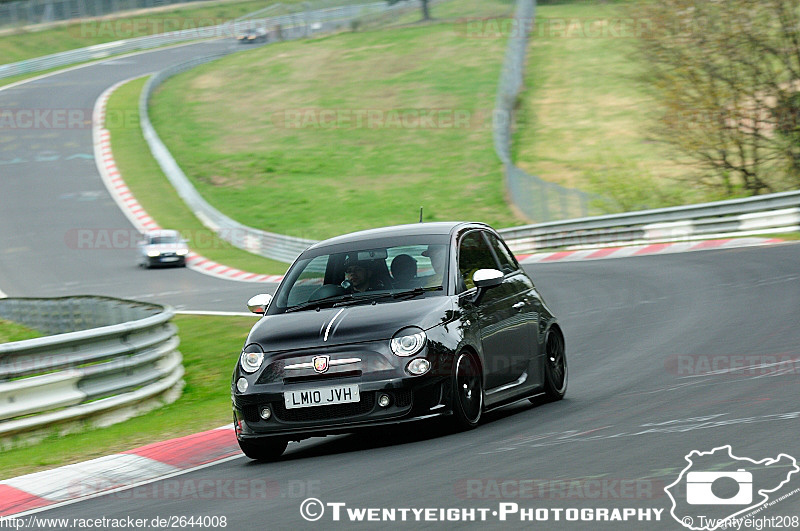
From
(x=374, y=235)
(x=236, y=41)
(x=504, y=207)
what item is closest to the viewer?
(x=374, y=235)

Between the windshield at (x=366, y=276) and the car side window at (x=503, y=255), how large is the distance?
0.91 m

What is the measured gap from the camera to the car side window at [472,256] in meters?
9.58

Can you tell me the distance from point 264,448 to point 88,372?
126 inches

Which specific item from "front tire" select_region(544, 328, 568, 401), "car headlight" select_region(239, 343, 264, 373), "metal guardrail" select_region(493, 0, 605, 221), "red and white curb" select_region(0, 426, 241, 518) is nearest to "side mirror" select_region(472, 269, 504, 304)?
"front tire" select_region(544, 328, 568, 401)

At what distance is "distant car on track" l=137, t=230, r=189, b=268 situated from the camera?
1339 inches

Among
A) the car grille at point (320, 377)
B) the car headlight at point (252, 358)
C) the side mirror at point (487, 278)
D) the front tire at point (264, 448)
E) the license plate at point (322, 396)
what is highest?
the side mirror at point (487, 278)

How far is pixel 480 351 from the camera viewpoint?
910cm

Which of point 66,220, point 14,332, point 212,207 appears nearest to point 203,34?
point 66,220

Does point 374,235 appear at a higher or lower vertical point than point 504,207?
higher

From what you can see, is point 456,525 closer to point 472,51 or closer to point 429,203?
point 429,203

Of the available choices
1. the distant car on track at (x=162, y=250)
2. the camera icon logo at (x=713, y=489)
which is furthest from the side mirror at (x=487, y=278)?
the distant car on track at (x=162, y=250)

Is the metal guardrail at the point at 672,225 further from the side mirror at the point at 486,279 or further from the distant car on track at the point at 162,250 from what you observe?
the side mirror at the point at 486,279

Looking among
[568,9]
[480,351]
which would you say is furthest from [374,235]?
[568,9]

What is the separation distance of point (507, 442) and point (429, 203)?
32655 millimetres
